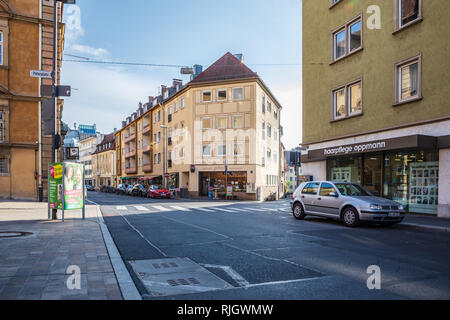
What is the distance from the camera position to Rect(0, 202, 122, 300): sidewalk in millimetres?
4023

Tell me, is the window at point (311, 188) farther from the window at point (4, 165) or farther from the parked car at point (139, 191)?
the parked car at point (139, 191)

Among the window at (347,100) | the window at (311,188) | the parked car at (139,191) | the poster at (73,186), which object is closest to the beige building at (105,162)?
the parked car at (139,191)

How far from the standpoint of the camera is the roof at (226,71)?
36938mm

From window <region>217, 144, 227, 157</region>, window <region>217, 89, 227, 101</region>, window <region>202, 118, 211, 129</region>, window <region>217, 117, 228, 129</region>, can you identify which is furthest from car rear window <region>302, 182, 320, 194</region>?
window <region>217, 89, 227, 101</region>

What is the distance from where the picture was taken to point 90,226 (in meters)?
10.5

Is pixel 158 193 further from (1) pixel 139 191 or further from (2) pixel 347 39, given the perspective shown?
(2) pixel 347 39

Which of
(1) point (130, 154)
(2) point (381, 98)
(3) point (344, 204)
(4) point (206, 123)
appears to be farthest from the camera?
(1) point (130, 154)

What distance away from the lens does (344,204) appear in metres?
11.4

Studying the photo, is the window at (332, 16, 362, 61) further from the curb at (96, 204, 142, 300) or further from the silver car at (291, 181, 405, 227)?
the curb at (96, 204, 142, 300)

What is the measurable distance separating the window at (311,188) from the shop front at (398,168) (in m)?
3.92

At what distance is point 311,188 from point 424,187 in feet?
15.7

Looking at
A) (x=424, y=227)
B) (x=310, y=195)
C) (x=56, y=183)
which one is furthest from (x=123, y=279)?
(x=310, y=195)

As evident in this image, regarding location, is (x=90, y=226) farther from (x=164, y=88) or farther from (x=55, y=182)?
(x=164, y=88)

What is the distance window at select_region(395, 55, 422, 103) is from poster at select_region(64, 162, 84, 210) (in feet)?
42.7
